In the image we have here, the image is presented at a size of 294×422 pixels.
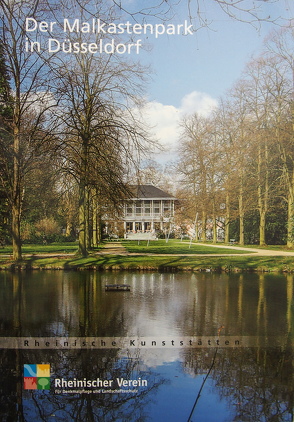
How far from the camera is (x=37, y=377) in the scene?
4.21 m

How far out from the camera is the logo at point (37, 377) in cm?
416

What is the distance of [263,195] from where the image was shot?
25.8 m

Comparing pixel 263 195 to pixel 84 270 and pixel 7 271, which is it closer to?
pixel 84 270

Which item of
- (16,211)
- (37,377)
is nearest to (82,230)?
(16,211)

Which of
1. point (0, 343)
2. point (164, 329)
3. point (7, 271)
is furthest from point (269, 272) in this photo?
point (0, 343)

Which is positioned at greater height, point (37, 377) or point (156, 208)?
point (156, 208)

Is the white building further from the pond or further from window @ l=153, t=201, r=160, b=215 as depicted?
the pond

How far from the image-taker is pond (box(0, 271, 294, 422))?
3846 mm

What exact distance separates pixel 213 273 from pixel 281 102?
10.9 m

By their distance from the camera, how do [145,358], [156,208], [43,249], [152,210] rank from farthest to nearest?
[156,208] < [152,210] < [43,249] < [145,358]

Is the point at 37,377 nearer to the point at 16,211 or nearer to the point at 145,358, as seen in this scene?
the point at 145,358

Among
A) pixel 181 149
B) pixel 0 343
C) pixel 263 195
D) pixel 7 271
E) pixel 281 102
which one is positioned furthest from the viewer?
pixel 263 195

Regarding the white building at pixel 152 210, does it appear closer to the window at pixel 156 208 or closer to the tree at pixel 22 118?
the window at pixel 156 208

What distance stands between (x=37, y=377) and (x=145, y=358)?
120 centimetres
